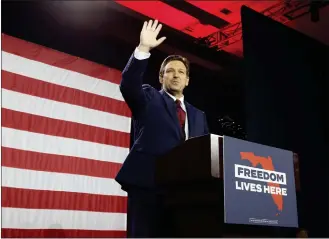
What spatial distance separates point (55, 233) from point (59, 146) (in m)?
0.56

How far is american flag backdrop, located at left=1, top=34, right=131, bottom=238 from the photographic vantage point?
2570mm

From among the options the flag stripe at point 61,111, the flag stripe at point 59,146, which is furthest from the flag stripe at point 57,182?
the flag stripe at point 61,111

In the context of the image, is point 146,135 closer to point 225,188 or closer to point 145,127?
point 145,127

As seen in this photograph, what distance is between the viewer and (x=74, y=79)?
2955mm

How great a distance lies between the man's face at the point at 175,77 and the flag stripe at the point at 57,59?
59.7 inches

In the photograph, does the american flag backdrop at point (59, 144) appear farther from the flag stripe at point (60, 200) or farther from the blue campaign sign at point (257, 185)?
the blue campaign sign at point (257, 185)

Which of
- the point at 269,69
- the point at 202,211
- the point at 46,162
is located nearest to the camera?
the point at 202,211

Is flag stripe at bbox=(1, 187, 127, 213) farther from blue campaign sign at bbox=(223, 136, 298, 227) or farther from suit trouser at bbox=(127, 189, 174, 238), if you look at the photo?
blue campaign sign at bbox=(223, 136, 298, 227)

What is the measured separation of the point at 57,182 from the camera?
8.92 feet

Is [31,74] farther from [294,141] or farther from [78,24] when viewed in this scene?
[294,141]

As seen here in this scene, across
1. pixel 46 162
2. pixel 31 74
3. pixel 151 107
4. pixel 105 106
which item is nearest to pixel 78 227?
pixel 46 162

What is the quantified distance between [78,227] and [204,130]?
5.25 ft

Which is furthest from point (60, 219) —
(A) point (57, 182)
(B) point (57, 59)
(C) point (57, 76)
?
(B) point (57, 59)

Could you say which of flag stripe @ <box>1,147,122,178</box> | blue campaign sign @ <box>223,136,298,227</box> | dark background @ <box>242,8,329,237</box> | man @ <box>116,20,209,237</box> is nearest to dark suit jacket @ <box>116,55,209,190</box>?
man @ <box>116,20,209,237</box>
